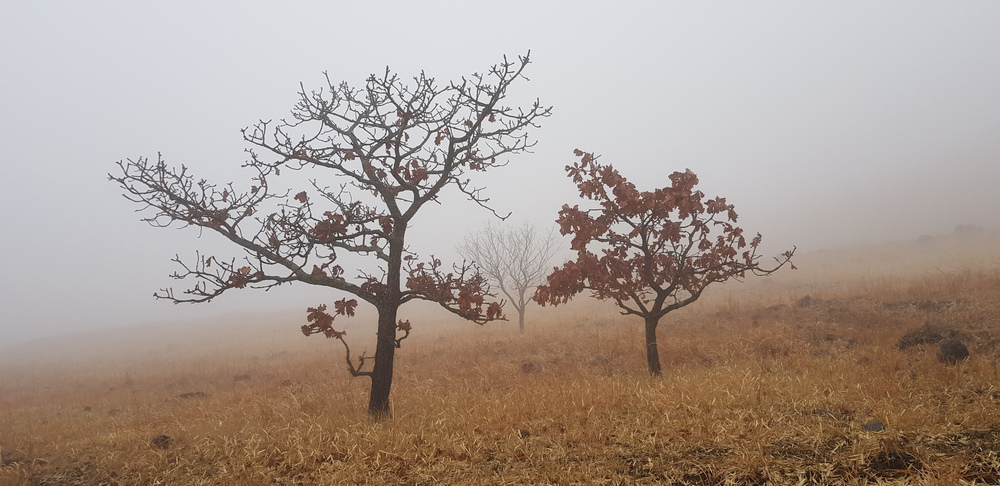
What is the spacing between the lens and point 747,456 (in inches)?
168

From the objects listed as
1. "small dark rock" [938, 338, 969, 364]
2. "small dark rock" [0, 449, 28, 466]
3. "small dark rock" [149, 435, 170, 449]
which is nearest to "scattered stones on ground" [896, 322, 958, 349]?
"small dark rock" [938, 338, 969, 364]

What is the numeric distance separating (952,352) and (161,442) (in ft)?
39.5

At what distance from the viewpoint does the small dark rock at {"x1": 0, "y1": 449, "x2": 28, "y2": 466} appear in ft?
21.7

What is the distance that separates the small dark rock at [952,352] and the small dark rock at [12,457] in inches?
542

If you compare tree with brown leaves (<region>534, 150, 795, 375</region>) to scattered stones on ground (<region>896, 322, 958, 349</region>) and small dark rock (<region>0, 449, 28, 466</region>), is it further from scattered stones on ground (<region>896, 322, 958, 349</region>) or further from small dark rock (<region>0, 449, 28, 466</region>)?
small dark rock (<region>0, 449, 28, 466</region>)

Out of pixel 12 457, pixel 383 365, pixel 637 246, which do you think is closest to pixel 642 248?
pixel 637 246

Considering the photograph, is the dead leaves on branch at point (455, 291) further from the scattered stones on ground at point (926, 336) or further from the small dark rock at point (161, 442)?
the scattered stones on ground at point (926, 336)

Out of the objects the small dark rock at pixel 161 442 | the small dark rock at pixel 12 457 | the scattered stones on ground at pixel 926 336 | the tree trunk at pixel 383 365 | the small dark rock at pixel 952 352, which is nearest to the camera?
the small dark rock at pixel 161 442

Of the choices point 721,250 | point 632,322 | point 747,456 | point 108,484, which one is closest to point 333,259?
point 108,484

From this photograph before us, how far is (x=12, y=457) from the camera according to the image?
22.2ft

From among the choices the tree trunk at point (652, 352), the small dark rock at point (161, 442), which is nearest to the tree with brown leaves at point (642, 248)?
the tree trunk at point (652, 352)

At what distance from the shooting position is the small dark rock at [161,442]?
644 centimetres

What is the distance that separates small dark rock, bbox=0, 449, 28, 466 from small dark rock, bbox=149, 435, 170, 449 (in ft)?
5.89

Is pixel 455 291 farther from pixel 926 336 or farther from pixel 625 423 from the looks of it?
pixel 926 336
